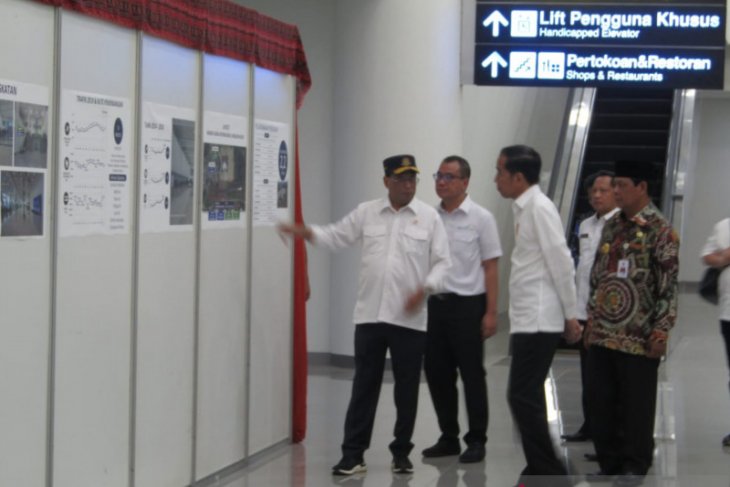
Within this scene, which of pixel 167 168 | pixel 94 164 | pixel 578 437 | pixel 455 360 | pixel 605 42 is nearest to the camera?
Answer: pixel 94 164

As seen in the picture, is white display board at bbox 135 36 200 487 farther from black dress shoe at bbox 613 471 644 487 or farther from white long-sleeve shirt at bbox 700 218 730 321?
white long-sleeve shirt at bbox 700 218 730 321

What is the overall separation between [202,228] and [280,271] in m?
1.12

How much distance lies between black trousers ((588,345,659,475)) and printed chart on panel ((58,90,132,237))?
2583mm

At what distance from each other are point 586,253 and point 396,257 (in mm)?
1495

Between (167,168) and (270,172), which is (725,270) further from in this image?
(167,168)

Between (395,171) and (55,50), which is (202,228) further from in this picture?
(55,50)

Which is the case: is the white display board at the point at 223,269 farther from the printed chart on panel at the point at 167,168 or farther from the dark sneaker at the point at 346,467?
the dark sneaker at the point at 346,467

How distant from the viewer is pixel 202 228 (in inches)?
252

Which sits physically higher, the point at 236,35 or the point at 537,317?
the point at 236,35

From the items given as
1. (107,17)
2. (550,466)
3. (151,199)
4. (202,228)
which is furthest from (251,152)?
(550,466)

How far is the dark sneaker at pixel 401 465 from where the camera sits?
6.95 meters

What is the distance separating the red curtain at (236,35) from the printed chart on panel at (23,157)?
16.9 inches

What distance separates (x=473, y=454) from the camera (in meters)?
7.30

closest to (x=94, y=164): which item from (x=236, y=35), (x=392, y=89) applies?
(x=236, y=35)
